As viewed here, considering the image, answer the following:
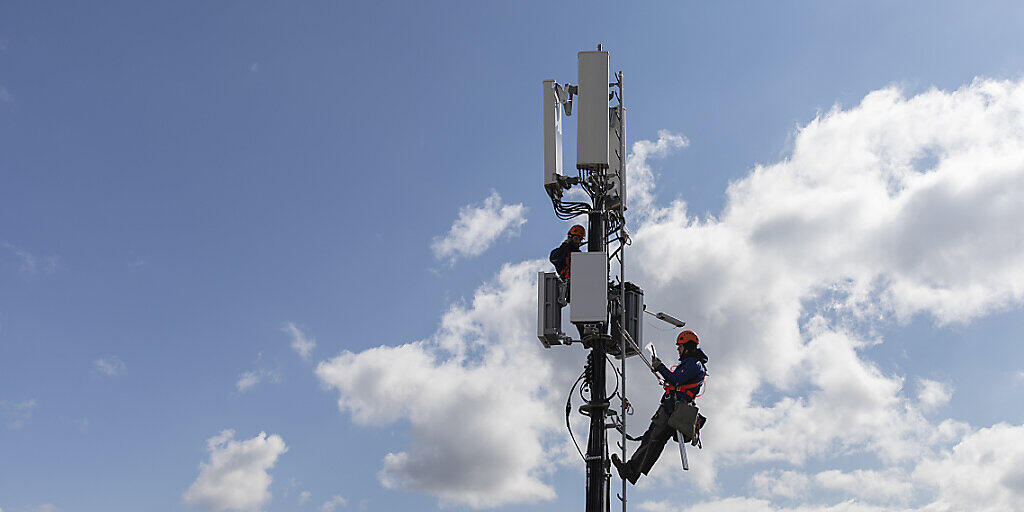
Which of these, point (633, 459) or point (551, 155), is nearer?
point (633, 459)

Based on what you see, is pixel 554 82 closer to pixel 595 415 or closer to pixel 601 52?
pixel 601 52

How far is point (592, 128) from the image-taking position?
60.1 ft

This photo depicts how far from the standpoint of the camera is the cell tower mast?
17594 millimetres

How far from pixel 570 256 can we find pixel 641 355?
7.71 ft

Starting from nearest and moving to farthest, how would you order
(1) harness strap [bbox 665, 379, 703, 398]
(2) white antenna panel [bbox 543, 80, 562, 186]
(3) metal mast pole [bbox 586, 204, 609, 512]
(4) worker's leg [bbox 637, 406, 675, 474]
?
(3) metal mast pole [bbox 586, 204, 609, 512] → (4) worker's leg [bbox 637, 406, 675, 474] → (1) harness strap [bbox 665, 379, 703, 398] → (2) white antenna panel [bbox 543, 80, 562, 186]

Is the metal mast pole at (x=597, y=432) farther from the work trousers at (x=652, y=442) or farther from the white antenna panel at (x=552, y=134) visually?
the white antenna panel at (x=552, y=134)

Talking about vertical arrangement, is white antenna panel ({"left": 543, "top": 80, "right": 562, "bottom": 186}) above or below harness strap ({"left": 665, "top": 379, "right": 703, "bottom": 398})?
above

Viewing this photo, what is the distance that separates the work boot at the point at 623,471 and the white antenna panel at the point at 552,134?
5483 mm

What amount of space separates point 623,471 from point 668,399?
1674 mm

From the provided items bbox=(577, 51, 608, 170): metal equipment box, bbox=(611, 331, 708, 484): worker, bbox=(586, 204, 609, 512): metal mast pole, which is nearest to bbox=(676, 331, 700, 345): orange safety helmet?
bbox=(611, 331, 708, 484): worker

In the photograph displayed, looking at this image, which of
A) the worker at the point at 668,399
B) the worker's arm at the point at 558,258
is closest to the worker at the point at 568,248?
the worker's arm at the point at 558,258

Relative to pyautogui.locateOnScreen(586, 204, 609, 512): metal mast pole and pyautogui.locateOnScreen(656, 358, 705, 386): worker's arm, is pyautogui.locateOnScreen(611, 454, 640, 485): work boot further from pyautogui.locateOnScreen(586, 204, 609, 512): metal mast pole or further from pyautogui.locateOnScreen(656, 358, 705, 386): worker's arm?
pyautogui.locateOnScreen(656, 358, 705, 386): worker's arm

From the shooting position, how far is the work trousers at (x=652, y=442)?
17.7 metres

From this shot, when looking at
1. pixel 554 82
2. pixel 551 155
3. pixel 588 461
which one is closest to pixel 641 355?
pixel 588 461
